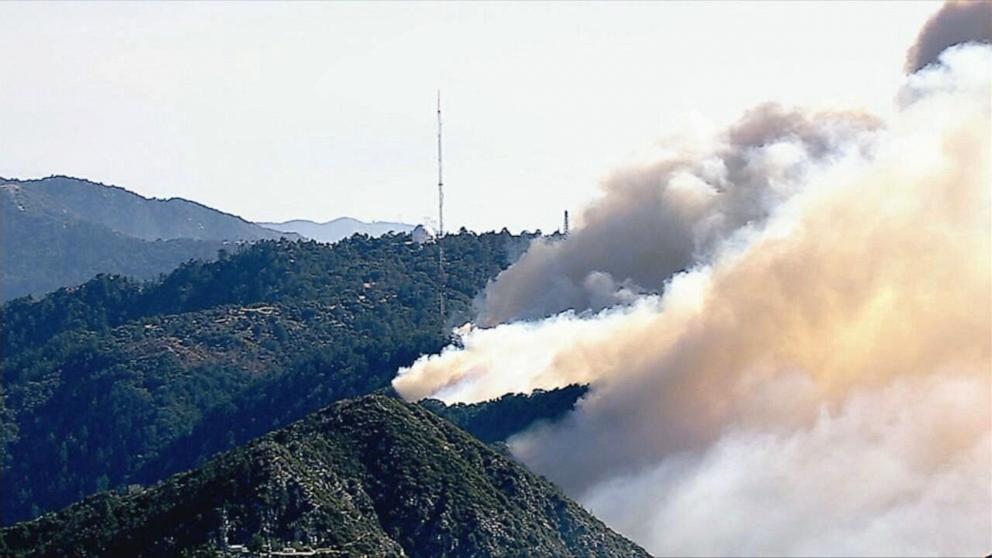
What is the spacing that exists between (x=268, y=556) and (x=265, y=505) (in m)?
6.16

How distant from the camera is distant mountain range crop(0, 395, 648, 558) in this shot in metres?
124

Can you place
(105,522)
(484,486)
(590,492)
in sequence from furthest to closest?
(590,492)
(484,486)
(105,522)

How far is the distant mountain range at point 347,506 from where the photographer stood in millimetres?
124188

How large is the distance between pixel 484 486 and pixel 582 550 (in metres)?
7.74

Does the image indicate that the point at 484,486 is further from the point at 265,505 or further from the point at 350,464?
the point at 265,505

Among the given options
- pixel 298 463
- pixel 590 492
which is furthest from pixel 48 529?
pixel 590 492

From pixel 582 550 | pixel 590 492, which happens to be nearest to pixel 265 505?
pixel 582 550

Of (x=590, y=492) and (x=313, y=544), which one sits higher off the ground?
(x=590, y=492)

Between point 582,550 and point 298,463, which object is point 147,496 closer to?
point 298,463

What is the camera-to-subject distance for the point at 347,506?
132m

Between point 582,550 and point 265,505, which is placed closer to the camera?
point 265,505

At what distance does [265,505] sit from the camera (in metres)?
125

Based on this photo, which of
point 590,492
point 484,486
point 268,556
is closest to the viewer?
point 268,556

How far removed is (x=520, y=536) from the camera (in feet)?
444
